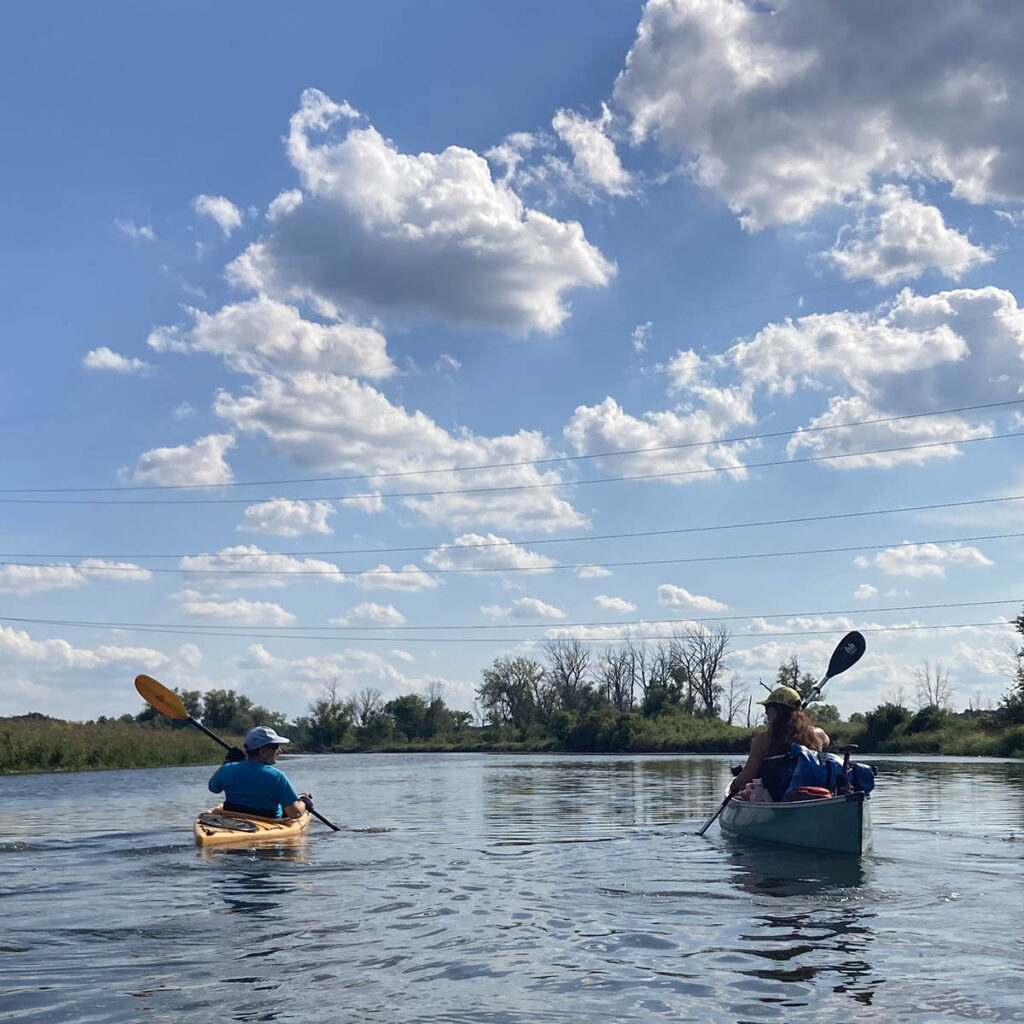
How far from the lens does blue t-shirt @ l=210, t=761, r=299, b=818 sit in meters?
14.5

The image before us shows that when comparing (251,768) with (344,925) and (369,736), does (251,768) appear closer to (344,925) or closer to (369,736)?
(344,925)

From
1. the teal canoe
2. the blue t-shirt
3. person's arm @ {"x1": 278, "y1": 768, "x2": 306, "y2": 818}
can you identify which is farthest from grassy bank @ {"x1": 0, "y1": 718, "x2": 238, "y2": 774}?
the teal canoe

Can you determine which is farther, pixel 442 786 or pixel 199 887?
pixel 442 786

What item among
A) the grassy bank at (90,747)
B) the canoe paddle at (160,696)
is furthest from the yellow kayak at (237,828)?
the grassy bank at (90,747)

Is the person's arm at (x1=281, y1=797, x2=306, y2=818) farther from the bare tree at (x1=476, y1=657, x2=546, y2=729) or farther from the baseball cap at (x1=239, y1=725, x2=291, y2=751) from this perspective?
the bare tree at (x1=476, y1=657, x2=546, y2=729)

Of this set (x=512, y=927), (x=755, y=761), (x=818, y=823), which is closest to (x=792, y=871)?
(x=818, y=823)

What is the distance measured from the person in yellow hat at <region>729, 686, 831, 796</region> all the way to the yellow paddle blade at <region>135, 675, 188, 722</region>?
415 inches

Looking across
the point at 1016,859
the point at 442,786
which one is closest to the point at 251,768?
the point at 1016,859

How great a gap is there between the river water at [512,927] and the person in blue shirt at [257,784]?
628 mm

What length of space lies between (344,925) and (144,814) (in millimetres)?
14271

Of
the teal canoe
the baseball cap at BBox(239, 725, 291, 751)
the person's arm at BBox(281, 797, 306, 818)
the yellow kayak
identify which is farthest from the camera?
the person's arm at BBox(281, 797, 306, 818)

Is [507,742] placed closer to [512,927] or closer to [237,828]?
[237,828]

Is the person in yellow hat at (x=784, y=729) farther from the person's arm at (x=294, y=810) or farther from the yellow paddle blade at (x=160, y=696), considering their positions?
the yellow paddle blade at (x=160, y=696)

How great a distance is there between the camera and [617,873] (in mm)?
12172
